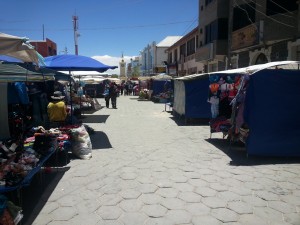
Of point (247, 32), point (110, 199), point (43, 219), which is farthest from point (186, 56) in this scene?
point (43, 219)

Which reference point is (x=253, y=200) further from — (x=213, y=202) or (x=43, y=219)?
(x=43, y=219)

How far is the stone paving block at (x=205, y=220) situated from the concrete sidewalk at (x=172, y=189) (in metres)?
0.01

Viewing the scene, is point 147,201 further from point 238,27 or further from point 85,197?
point 238,27

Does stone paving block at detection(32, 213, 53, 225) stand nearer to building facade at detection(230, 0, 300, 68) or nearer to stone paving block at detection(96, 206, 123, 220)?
stone paving block at detection(96, 206, 123, 220)

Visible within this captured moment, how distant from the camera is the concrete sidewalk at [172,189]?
4152mm

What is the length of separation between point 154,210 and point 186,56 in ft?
107

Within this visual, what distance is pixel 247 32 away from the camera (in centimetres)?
1748

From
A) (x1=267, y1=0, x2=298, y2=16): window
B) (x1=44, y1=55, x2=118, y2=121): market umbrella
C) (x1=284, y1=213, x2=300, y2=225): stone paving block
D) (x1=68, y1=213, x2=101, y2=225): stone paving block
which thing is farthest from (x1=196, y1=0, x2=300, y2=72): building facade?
(x1=68, y1=213, x2=101, y2=225): stone paving block

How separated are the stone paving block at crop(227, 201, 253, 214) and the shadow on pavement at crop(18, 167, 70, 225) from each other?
2882 mm

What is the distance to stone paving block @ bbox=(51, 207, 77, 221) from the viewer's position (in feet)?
13.5

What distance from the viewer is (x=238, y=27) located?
20.0 metres

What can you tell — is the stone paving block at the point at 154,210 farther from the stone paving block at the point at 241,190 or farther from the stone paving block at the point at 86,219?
the stone paving block at the point at 241,190

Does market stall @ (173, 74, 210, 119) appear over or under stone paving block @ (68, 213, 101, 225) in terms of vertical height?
over

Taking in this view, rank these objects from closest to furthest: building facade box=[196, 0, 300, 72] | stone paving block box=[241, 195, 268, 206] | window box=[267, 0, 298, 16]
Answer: stone paving block box=[241, 195, 268, 206]
building facade box=[196, 0, 300, 72]
window box=[267, 0, 298, 16]
